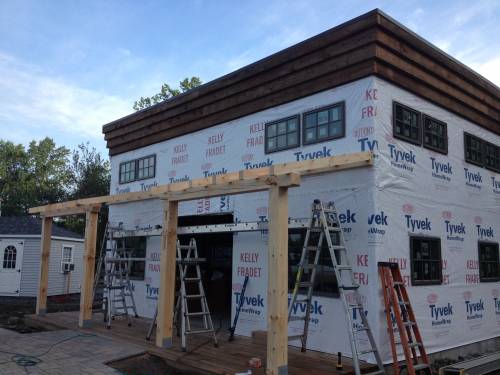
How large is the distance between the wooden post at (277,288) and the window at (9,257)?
702 inches

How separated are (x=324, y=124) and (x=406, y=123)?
1.38m

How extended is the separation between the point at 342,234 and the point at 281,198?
1.19 meters

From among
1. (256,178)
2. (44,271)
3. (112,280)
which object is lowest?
(112,280)

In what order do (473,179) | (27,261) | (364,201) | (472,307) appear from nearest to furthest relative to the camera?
(364,201)
(472,307)
(473,179)
(27,261)

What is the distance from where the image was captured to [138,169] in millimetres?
12227

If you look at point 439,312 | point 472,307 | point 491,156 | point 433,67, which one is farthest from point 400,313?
point 491,156

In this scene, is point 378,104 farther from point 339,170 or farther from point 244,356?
point 244,356

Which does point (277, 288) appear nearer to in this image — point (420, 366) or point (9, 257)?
point (420, 366)

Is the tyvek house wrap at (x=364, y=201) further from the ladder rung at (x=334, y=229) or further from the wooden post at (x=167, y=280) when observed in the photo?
the wooden post at (x=167, y=280)

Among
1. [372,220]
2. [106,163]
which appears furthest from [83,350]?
[106,163]

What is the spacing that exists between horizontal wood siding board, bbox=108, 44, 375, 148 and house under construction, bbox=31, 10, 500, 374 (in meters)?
0.03

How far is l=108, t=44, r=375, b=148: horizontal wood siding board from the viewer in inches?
290

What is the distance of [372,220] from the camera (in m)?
6.89

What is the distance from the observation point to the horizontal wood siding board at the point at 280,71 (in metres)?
7.26
